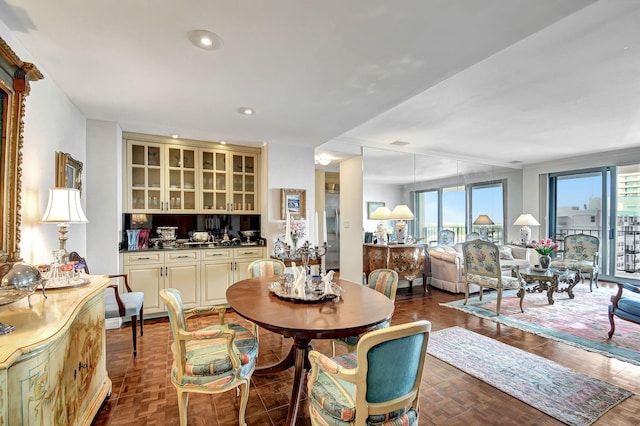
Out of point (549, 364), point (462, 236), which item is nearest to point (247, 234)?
point (549, 364)

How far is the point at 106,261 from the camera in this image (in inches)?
135

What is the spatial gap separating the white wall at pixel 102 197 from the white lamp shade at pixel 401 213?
4.17m

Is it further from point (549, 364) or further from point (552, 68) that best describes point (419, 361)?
point (552, 68)

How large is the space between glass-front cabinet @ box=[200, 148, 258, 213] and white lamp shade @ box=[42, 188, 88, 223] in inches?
92.7

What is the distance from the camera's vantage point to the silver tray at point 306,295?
1964 millimetres

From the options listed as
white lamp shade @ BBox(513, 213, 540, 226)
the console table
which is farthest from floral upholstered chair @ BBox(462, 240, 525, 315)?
white lamp shade @ BBox(513, 213, 540, 226)

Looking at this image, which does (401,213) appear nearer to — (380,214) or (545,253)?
(380,214)

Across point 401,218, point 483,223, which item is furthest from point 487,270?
point 483,223

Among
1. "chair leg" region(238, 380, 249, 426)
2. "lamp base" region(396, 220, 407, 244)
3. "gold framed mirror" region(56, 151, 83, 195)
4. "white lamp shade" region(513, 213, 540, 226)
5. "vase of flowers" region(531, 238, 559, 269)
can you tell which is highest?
"gold framed mirror" region(56, 151, 83, 195)

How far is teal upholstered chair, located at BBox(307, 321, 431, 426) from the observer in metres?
1.21

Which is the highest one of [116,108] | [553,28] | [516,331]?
[553,28]

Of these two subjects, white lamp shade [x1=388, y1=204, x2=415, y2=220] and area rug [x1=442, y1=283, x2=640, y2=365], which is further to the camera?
white lamp shade [x1=388, y1=204, x2=415, y2=220]

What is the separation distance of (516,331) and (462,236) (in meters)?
3.16

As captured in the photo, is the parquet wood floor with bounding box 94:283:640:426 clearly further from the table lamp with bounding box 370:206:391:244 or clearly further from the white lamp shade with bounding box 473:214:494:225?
the white lamp shade with bounding box 473:214:494:225
